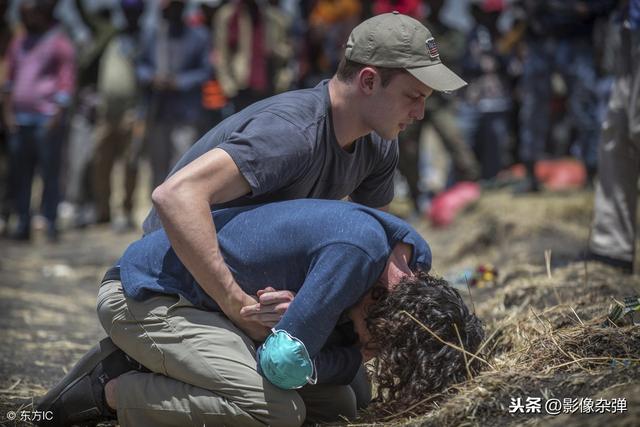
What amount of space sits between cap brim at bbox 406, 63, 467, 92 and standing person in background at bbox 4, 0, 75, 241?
687cm

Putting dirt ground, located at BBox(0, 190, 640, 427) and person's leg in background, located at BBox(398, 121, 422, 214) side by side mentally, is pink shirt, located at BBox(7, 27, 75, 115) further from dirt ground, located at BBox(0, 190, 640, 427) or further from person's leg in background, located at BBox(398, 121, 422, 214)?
person's leg in background, located at BBox(398, 121, 422, 214)

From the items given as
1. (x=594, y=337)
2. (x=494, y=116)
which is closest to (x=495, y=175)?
(x=494, y=116)

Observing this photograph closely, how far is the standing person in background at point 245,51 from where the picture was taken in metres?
10.4

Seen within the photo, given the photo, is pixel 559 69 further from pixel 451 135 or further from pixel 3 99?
pixel 3 99

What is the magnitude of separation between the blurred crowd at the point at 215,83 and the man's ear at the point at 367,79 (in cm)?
501

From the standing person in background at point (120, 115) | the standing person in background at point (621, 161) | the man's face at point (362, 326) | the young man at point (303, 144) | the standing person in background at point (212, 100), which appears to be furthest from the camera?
the standing person in background at point (120, 115)

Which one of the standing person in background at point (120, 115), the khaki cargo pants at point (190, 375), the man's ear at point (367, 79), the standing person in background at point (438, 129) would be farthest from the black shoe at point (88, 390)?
the standing person in background at point (120, 115)

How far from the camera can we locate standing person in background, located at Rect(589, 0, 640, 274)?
5.75 m

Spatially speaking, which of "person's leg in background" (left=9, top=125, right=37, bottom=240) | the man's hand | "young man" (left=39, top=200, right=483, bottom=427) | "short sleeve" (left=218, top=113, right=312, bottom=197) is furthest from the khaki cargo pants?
"person's leg in background" (left=9, top=125, right=37, bottom=240)

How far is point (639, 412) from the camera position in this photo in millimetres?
2734

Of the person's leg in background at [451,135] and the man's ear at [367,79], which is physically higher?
the man's ear at [367,79]

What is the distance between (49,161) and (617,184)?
6.00m

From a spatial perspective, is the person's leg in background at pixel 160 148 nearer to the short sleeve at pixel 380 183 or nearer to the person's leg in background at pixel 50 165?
the person's leg in background at pixel 50 165

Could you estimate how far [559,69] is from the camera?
29.3 ft
